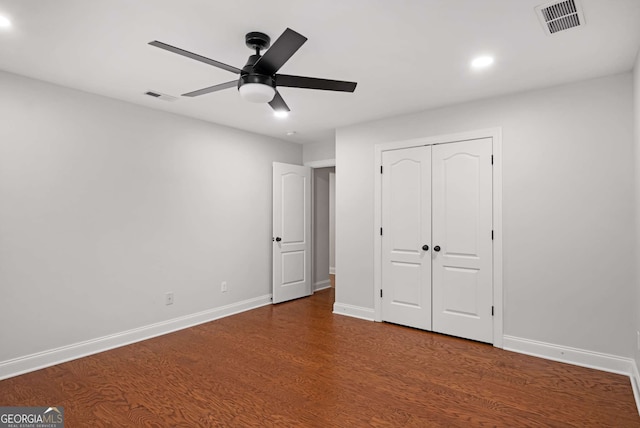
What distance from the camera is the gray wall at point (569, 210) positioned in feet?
9.85

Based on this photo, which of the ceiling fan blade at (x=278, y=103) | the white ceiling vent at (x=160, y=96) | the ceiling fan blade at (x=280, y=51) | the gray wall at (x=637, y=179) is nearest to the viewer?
the ceiling fan blade at (x=280, y=51)

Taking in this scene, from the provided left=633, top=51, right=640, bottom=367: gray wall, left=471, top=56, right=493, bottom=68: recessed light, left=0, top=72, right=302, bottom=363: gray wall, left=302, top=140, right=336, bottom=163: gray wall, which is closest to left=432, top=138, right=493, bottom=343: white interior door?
left=471, top=56, right=493, bottom=68: recessed light

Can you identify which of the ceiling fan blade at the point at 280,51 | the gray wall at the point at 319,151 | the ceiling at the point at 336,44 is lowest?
the ceiling fan blade at the point at 280,51

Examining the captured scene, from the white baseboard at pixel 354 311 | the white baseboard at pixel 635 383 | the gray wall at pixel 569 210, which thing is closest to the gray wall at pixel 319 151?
the gray wall at pixel 569 210

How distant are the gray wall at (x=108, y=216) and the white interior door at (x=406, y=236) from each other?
199cm

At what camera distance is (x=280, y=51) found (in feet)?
6.40

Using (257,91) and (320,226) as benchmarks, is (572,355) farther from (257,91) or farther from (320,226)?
(320,226)

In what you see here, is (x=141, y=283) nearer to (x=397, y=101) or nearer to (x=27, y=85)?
(x=27, y=85)

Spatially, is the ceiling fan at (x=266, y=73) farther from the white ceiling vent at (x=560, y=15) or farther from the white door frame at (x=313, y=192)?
the white door frame at (x=313, y=192)

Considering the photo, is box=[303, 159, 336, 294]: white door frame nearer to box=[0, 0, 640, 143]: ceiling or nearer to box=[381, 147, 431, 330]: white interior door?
box=[381, 147, 431, 330]: white interior door

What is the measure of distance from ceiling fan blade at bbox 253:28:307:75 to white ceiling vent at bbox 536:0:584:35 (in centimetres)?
144

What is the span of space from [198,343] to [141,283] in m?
0.92

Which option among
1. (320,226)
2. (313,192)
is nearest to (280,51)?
(313,192)

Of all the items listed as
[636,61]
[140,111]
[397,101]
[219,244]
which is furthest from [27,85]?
[636,61]
